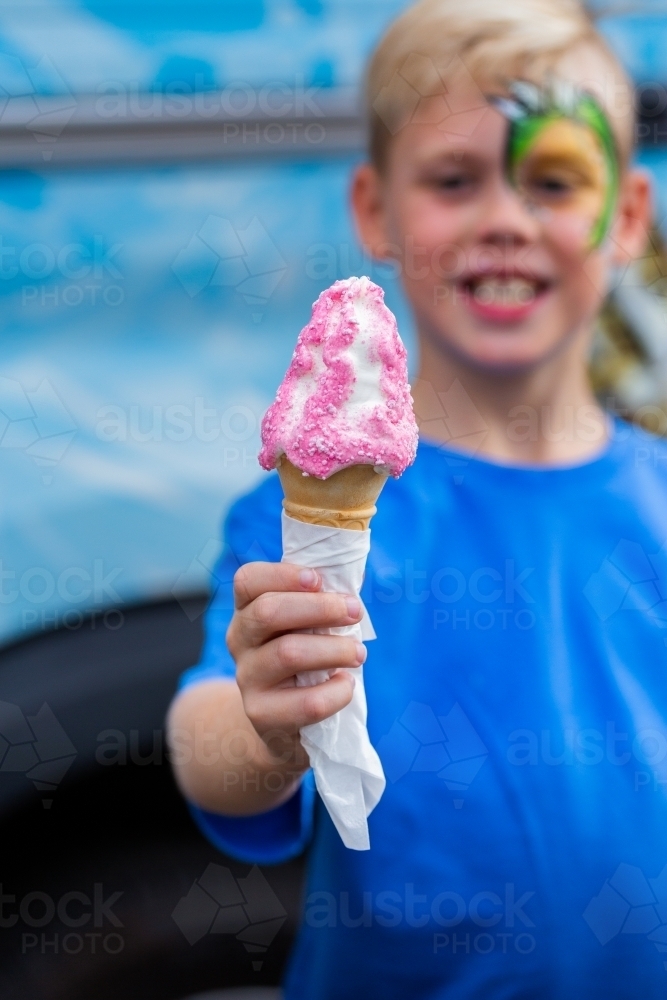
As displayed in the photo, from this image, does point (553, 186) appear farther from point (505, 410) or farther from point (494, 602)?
point (494, 602)

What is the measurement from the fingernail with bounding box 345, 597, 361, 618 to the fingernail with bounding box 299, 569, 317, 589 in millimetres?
37

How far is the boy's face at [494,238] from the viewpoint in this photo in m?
1.57

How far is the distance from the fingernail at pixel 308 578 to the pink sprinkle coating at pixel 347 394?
0.32 feet

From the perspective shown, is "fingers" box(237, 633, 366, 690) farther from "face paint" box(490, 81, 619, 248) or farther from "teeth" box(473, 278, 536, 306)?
"face paint" box(490, 81, 619, 248)

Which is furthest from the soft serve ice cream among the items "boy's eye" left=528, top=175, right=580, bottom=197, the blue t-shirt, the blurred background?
the blurred background

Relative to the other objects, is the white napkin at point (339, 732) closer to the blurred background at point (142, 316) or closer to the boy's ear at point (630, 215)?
the boy's ear at point (630, 215)

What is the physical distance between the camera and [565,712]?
1.48 m

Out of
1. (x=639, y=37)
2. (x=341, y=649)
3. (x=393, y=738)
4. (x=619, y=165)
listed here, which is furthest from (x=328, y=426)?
(x=639, y=37)

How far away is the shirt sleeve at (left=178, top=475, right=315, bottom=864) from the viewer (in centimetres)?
149

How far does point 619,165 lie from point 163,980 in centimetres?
187

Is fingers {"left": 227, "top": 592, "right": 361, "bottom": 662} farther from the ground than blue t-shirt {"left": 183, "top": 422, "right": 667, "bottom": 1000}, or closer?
farther from the ground

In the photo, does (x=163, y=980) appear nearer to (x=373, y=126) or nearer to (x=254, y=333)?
(x=254, y=333)

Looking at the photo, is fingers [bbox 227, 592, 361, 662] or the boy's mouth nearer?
fingers [bbox 227, 592, 361, 662]

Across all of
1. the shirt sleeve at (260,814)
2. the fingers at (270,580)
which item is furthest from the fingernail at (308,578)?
the shirt sleeve at (260,814)
